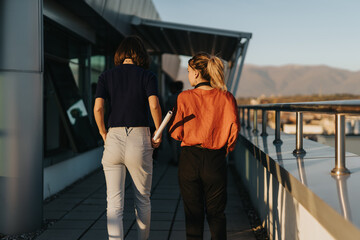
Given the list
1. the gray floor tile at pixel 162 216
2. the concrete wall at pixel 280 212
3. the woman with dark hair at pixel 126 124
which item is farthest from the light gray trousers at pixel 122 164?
the gray floor tile at pixel 162 216

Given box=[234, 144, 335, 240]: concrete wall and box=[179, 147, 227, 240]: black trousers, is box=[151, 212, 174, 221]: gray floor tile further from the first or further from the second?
box=[179, 147, 227, 240]: black trousers

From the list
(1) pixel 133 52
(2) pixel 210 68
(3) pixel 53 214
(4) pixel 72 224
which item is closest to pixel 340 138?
(2) pixel 210 68

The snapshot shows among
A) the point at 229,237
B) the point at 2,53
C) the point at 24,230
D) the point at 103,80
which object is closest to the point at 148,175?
the point at 103,80

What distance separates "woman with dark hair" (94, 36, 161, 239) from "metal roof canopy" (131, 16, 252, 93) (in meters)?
6.47

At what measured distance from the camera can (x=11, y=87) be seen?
13.6 feet

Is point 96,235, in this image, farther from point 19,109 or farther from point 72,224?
point 19,109

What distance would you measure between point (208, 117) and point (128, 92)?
0.71 metres

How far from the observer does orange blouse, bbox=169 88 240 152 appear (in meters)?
3.05

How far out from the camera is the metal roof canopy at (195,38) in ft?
32.1

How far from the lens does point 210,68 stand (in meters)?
3.04

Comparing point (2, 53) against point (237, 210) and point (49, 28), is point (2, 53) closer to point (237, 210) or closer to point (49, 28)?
point (237, 210)

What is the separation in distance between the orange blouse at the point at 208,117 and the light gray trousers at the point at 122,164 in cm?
40

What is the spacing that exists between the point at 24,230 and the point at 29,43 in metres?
1.96

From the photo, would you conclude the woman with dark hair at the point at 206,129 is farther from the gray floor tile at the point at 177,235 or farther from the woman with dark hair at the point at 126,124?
the gray floor tile at the point at 177,235
